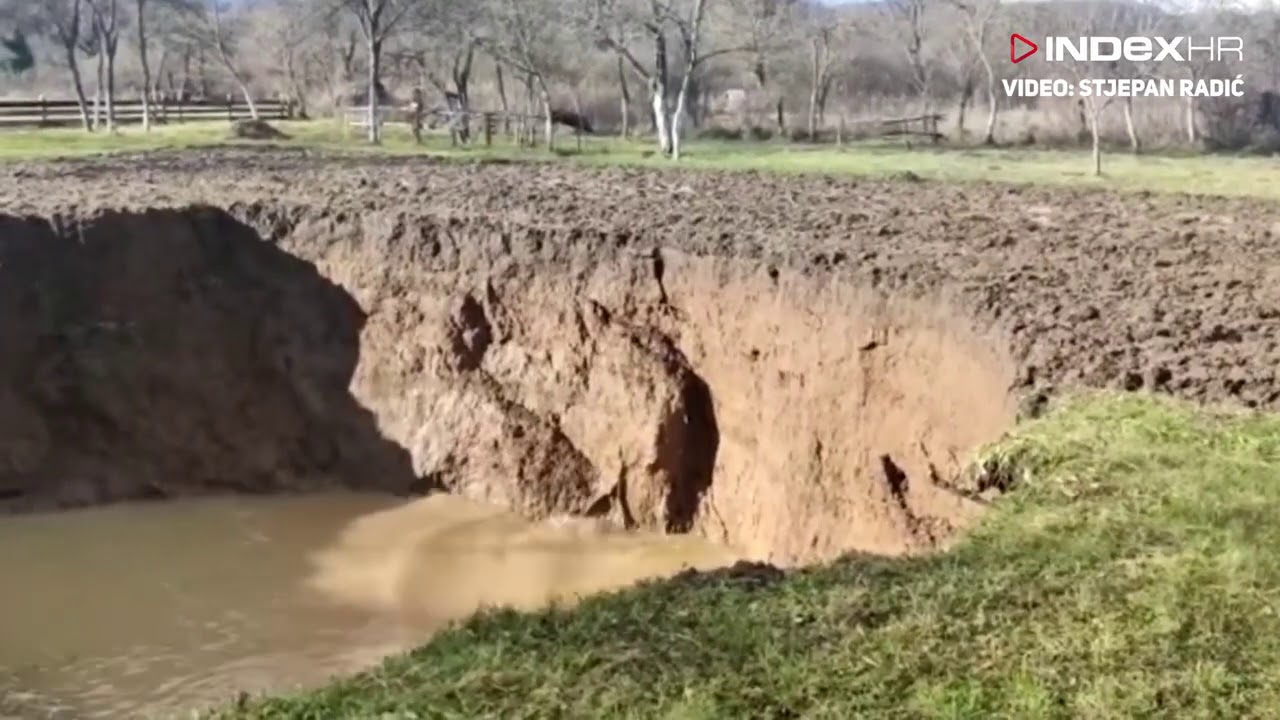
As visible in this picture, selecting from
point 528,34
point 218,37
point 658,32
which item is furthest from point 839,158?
point 218,37

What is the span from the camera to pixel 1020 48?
4772cm

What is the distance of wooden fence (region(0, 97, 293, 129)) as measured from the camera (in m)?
41.7

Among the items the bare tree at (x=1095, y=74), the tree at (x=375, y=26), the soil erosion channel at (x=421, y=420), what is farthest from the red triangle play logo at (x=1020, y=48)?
the soil erosion channel at (x=421, y=420)

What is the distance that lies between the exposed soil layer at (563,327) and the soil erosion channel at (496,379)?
1.4 inches

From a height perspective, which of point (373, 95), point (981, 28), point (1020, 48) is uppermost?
point (981, 28)

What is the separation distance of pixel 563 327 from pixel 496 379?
119 centimetres

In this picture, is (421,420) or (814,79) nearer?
(421,420)

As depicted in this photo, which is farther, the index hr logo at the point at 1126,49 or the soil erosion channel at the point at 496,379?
the index hr logo at the point at 1126,49

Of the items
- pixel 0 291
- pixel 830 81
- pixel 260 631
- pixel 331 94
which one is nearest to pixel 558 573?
pixel 260 631

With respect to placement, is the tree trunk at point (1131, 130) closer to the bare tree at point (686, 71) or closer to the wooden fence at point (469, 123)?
Result: the bare tree at point (686, 71)

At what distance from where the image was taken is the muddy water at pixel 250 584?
12.5 meters

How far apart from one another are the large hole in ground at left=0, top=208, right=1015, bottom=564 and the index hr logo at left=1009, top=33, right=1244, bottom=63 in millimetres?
23705

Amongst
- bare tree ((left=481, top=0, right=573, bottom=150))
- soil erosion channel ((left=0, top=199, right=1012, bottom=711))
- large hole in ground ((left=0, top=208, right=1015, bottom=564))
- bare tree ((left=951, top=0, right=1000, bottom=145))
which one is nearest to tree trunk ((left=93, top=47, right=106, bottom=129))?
bare tree ((left=481, top=0, right=573, bottom=150))

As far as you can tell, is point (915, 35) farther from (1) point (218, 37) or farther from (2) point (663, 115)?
(1) point (218, 37)
